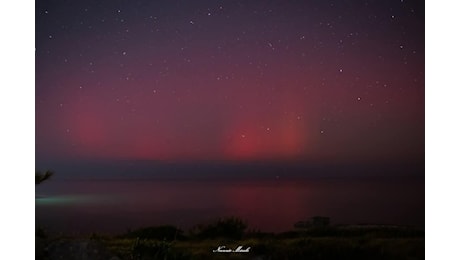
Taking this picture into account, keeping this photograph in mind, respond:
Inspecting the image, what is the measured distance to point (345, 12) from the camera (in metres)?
2.95

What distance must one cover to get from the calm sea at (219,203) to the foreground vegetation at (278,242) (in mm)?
35

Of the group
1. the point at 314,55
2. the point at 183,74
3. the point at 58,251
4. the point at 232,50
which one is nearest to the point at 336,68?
the point at 314,55

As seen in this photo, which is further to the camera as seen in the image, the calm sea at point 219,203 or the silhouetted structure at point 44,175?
the silhouetted structure at point 44,175

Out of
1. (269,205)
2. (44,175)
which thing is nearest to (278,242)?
(269,205)

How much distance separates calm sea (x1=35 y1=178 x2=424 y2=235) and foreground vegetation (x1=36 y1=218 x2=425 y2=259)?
1.4 inches

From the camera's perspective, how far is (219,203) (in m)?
2.99

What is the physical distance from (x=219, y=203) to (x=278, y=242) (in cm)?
28

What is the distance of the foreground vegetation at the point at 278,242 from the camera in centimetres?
294

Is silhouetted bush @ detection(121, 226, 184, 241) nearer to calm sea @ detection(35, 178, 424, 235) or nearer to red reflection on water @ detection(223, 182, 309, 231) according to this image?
calm sea @ detection(35, 178, 424, 235)

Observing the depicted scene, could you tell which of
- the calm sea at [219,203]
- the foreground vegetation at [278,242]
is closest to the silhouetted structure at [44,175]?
the calm sea at [219,203]

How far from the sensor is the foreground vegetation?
294cm

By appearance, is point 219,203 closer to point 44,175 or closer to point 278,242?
point 278,242

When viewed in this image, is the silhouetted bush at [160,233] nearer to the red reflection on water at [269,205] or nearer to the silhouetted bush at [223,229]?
the silhouetted bush at [223,229]
